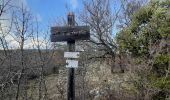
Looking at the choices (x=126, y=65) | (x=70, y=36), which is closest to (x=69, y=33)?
(x=70, y=36)

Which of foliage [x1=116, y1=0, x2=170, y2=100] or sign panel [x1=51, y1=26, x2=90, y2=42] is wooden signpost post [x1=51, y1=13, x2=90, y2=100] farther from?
foliage [x1=116, y1=0, x2=170, y2=100]

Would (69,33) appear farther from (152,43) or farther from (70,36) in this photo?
(152,43)

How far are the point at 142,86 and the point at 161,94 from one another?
3.15 feet

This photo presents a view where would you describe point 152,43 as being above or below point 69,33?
above

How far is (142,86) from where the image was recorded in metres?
15.1

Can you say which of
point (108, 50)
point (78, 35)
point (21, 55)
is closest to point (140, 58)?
point (21, 55)

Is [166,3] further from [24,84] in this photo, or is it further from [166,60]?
[24,84]

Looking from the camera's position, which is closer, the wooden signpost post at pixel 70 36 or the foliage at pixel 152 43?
the wooden signpost post at pixel 70 36

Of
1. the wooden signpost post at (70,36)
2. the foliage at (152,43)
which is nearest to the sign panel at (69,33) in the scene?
the wooden signpost post at (70,36)

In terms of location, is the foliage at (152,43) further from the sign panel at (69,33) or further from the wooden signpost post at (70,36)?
the sign panel at (69,33)

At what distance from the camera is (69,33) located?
34.4ft

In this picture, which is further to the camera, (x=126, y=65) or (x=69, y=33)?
(x=126, y=65)

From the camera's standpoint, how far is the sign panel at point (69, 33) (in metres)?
10.4

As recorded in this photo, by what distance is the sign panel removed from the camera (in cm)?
1045
